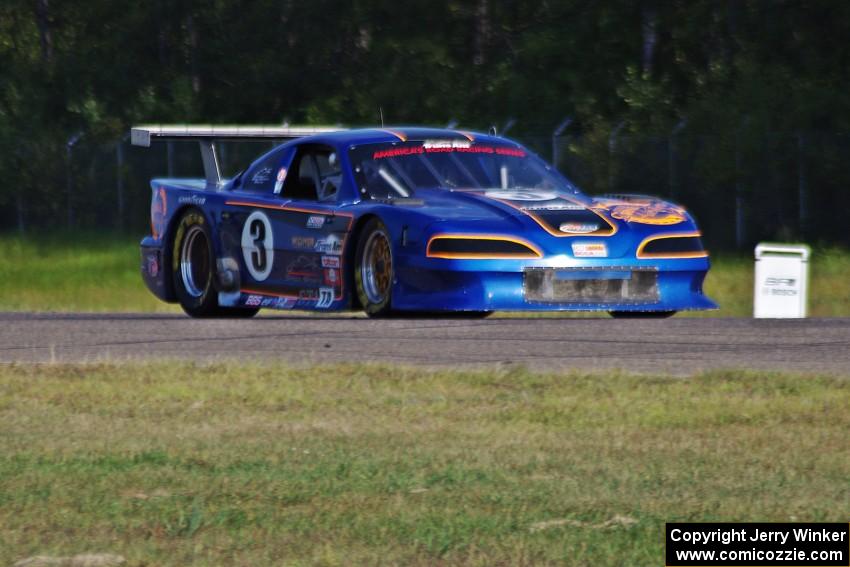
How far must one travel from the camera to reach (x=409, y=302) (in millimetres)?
10281

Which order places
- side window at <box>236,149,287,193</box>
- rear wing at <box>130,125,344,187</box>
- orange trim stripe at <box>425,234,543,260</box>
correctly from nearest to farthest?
orange trim stripe at <box>425,234,543,260</box> < side window at <box>236,149,287,193</box> < rear wing at <box>130,125,344,187</box>

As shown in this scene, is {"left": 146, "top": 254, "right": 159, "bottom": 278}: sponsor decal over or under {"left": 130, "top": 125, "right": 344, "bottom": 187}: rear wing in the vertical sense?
under

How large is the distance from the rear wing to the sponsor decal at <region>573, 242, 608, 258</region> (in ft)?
8.98

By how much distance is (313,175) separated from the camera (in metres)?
11.7

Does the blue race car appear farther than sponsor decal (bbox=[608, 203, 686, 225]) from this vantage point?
No

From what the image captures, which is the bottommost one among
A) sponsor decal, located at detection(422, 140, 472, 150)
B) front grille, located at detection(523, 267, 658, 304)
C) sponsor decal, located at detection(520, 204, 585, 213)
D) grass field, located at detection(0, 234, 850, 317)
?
grass field, located at detection(0, 234, 850, 317)

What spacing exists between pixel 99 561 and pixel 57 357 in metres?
4.72

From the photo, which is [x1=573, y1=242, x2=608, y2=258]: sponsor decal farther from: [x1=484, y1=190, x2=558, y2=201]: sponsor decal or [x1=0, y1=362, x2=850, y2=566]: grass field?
[x1=0, y1=362, x2=850, y2=566]: grass field

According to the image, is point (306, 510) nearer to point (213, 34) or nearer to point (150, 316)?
point (150, 316)

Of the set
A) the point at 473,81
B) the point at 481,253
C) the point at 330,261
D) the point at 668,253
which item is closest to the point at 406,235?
the point at 481,253

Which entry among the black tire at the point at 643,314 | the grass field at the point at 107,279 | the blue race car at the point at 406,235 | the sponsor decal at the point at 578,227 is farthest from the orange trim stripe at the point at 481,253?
the grass field at the point at 107,279

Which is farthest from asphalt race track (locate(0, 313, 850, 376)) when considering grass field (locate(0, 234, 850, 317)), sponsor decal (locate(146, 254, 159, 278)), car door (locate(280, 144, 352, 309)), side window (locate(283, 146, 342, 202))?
grass field (locate(0, 234, 850, 317))

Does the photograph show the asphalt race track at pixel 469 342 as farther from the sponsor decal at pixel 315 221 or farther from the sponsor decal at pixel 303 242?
the sponsor decal at pixel 315 221

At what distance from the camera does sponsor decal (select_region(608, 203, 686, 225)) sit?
10.6 meters
